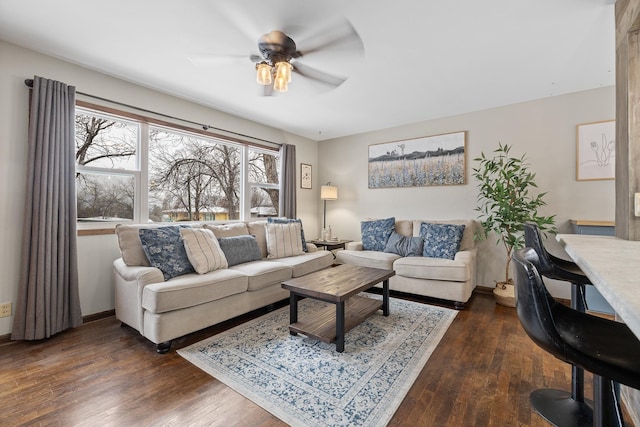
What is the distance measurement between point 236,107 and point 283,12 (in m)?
2.06

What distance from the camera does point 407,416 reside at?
1525mm

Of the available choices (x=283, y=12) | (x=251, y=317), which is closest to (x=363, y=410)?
(x=251, y=317)

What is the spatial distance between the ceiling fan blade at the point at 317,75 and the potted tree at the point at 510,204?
224 cm

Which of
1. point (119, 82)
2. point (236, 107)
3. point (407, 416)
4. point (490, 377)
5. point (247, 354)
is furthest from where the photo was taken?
point (236, 107)

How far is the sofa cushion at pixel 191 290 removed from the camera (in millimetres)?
2162

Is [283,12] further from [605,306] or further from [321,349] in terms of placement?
[605,306]

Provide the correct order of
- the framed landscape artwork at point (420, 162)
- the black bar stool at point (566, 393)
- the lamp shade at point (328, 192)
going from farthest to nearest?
1. the lamp shade at point (328, 192)
2. the framed landscape artwork at point (420, 162)
3. the black bar stool at point (566, 393)

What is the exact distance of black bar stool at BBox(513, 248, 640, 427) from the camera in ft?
2.55

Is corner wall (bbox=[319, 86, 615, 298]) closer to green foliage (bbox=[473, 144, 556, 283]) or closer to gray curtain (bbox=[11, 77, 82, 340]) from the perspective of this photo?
green foliage (bbox=[473, 144, 556, 283])

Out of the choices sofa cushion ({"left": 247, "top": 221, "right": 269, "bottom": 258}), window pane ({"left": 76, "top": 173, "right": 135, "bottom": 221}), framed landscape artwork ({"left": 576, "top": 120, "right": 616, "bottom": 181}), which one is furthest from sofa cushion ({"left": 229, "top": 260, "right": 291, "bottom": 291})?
framed landscape artwork ({"left": 576, "top": 120, "right": 616, "bottom": 181})

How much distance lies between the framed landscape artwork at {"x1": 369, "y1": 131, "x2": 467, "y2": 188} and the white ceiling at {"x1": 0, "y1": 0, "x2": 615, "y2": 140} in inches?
29.7

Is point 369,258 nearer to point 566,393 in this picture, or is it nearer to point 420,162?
point 420,162

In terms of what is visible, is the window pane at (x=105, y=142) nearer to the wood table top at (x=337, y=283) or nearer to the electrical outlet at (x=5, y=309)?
the electrical outlet at (x=5, y=309)

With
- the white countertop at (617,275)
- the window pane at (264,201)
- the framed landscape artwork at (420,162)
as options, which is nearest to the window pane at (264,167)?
the window pane at (264,201)
